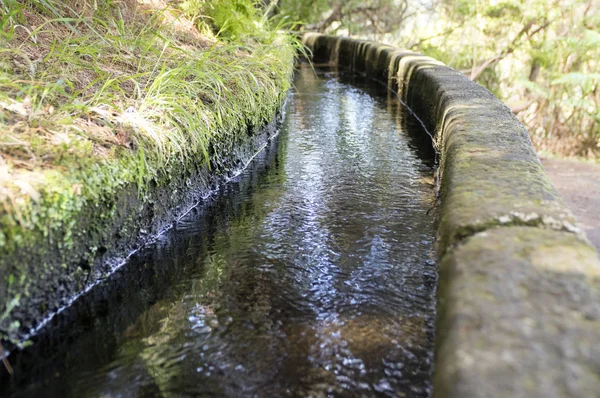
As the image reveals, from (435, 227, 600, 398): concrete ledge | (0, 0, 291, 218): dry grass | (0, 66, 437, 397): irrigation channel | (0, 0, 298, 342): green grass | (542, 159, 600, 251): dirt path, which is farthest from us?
(542, 159, 600, 251): dirt path

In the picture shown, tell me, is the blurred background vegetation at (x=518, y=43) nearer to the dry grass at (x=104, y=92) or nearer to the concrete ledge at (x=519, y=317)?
the dry grass at (x=104, y=92)

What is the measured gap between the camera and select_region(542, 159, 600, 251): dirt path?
4129 mm

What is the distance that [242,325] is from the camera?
1.79m

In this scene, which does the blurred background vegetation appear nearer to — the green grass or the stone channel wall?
the green grass

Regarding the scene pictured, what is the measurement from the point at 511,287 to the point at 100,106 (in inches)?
77.6

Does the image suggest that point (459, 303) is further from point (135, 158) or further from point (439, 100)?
point (439, 100)

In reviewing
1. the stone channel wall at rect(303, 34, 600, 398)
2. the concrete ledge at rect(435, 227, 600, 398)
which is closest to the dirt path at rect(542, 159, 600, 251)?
the stone channel wall at rect(303, 34, 600, 398)

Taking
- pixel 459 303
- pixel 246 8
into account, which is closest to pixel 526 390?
pixel 459 303

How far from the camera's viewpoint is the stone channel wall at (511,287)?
103 cm

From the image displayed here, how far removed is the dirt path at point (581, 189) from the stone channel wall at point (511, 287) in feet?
7.01

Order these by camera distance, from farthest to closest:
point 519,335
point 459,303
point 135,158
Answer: point 135,158 < point 459,303 < point 519,335

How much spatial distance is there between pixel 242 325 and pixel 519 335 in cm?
94

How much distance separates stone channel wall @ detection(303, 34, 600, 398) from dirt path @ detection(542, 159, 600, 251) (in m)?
2.14

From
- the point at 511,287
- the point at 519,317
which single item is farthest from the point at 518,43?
the point at 519,317
